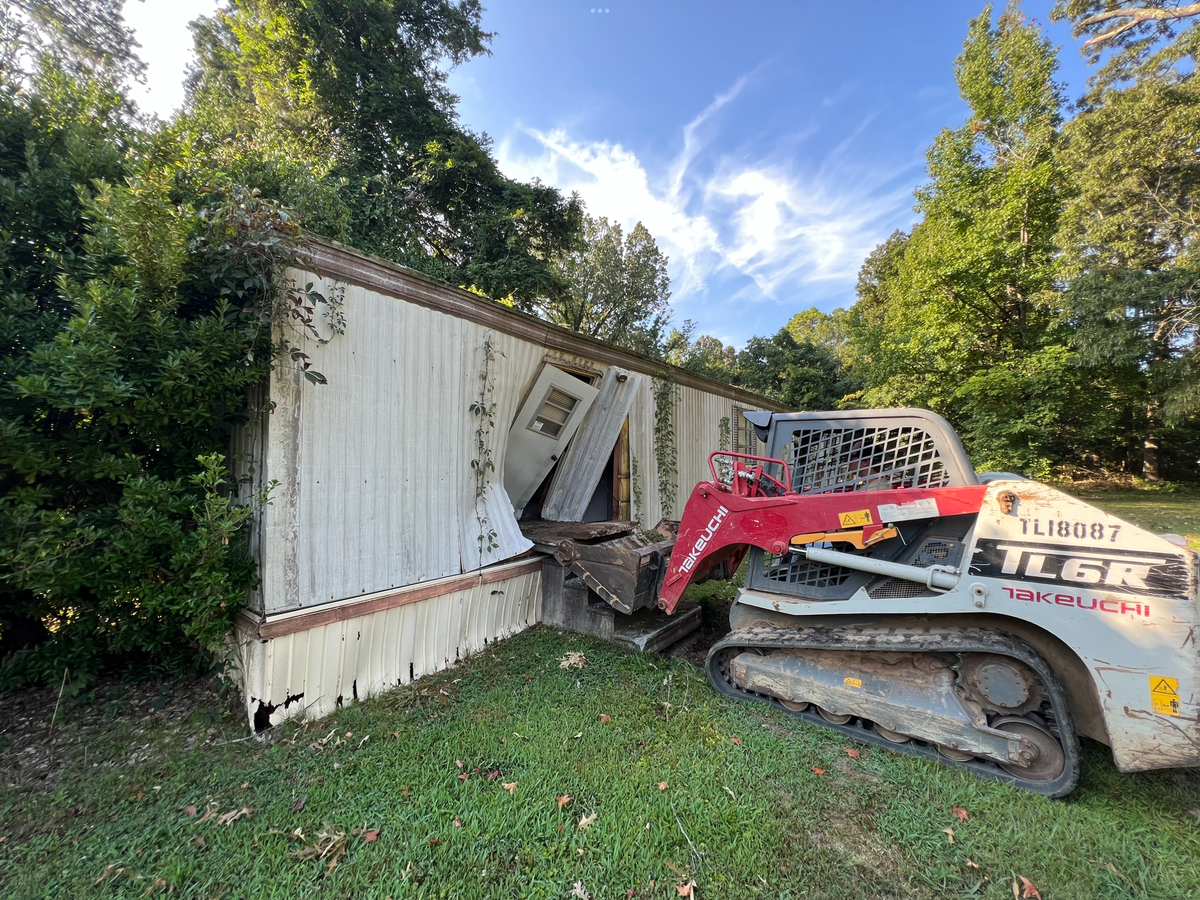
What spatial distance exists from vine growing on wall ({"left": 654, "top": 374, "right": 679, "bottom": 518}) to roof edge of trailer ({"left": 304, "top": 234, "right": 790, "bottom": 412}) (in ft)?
2.94

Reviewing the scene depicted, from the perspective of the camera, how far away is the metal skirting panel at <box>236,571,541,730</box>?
2.78 meters

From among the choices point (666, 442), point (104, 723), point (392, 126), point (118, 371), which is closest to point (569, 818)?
point (104, 723)

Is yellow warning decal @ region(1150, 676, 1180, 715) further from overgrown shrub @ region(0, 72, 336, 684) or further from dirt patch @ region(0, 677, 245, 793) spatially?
dirt patch @ region(0, 677, 245, 793)

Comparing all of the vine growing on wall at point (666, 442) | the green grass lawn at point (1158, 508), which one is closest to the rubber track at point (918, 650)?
the vine growing on wall at point (666, 442)

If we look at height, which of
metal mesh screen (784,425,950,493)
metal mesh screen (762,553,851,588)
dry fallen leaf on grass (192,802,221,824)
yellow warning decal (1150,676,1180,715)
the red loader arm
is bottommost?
dry fallen leaf on grass (192,802,221,824)

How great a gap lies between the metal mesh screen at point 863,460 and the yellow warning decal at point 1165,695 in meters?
1.18

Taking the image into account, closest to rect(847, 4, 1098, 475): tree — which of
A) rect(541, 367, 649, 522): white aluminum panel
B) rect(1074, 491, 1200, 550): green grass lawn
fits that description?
rect(1074, 491, 1200, 550): green grass lawn

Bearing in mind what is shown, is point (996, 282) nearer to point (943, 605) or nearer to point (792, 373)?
point (792, 373)

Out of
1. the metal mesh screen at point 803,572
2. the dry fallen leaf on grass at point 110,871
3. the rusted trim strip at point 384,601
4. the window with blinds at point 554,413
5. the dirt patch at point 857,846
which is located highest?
the window with blinds at point 554,413

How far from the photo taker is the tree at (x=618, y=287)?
1938 centimetres

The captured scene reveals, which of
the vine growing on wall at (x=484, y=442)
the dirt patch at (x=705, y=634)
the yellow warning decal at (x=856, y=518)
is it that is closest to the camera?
the yellow warning decal at (x=856, y=518)

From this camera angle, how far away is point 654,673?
3.50 m

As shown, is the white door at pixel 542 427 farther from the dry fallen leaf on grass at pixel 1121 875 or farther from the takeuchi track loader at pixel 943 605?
the dry fallen leaf on grass at pixel 1121 875

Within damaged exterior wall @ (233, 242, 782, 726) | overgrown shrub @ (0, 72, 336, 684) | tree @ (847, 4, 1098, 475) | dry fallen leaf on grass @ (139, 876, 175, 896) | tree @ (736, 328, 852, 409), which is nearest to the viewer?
dry fallen leaf on grass @ (139, 876, 175, 896)
